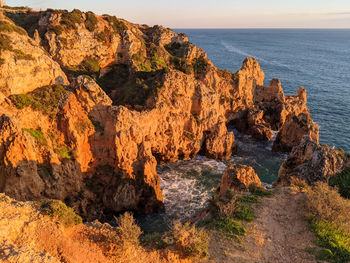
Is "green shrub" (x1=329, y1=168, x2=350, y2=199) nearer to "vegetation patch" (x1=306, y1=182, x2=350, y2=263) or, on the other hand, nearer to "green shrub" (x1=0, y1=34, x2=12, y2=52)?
"vegetation patch" (x1=306, y1=182, x2=350, y2=263)

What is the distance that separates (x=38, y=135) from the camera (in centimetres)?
2325

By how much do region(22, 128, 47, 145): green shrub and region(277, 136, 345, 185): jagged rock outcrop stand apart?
2371 centimetres

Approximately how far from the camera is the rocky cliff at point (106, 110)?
22766mm

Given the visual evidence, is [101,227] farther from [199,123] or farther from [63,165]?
[199,123]

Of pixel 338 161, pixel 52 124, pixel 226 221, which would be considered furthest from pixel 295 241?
pixel 52 124

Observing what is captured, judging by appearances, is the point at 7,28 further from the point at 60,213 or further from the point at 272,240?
the point at 272,240

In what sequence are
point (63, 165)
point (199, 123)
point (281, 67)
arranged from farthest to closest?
point (281, 67) < point (199, 123) < point (63, 165)

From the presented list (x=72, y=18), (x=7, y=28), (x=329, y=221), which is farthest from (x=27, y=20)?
(x=329, y=221)

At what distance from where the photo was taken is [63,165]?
78.0 ft

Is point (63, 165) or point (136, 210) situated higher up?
point (63, 165)

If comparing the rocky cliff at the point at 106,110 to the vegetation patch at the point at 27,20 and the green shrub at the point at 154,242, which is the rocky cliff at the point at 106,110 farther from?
the green shrub at the point at 154,242

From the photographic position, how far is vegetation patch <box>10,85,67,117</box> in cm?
2339

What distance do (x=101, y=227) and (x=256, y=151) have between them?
1452 inches

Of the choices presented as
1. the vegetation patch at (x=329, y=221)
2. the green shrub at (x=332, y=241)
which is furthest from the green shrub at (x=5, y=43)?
the green shrub at (x=332, y=241)
